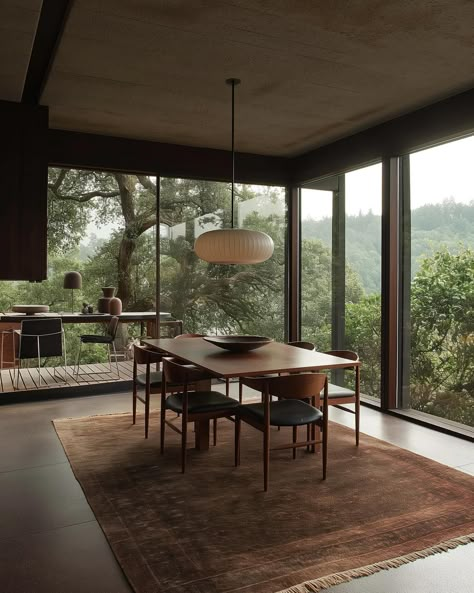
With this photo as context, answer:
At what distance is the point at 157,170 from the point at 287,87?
7.17 ft

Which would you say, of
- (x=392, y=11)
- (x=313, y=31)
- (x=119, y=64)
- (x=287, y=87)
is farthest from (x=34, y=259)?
(x=392, y=11)

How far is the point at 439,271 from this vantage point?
4488mm

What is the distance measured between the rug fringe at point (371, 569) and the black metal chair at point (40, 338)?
4470 mm

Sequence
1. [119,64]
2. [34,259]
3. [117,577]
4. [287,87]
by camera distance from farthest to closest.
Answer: [34,259], [287,87], [119,64], [117,577]

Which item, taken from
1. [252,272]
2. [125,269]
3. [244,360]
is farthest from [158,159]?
[244,360]

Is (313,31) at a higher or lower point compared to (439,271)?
higher

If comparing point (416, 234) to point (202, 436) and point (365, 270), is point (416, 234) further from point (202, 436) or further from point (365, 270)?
point (202, 436)

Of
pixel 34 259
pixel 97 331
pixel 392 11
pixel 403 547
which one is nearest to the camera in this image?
pixel 403 547

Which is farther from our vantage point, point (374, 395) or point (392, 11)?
point (374, 395)

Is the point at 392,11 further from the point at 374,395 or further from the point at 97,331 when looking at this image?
the point at 97,331

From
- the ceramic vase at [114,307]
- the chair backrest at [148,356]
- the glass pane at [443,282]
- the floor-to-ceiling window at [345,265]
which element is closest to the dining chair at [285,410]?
the chair backrest at [148,356]

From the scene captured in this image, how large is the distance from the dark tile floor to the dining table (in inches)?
37.9

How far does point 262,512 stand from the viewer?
9.15ft

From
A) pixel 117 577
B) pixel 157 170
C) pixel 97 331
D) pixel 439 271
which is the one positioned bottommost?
pixel 117 577
